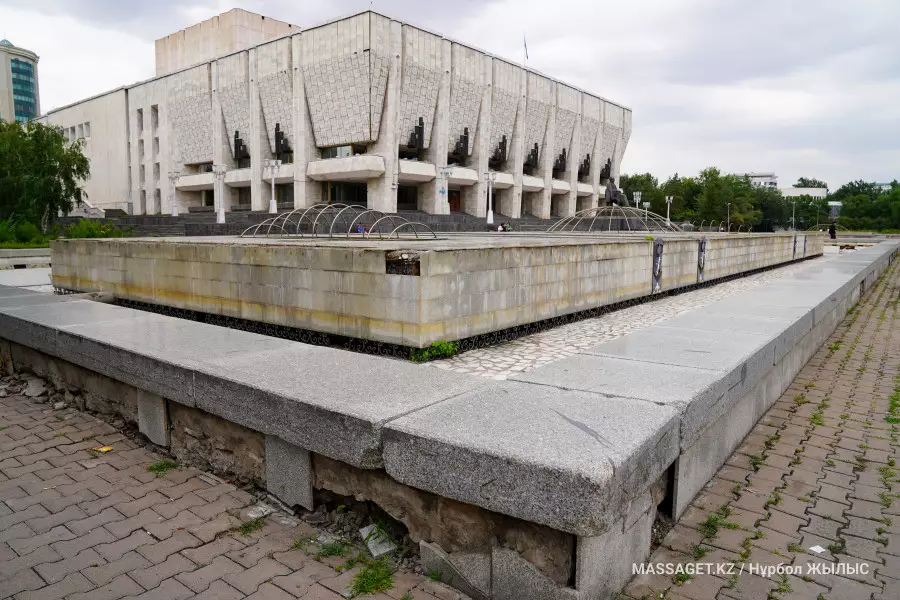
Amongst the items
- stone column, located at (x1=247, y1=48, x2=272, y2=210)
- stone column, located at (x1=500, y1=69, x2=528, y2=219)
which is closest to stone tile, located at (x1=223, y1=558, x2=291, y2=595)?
stone column, located at (x1=247, y1=48, x2=272, y2=210)

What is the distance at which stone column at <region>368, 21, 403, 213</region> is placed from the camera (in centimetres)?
3509

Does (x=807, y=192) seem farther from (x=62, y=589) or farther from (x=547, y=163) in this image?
(x=62, y=589)

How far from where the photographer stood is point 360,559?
119 inches

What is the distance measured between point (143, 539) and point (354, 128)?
116ft

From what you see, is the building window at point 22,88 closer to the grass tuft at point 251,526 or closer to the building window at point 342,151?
the building window at point 342,151

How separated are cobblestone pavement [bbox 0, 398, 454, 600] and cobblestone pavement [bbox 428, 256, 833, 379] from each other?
234cm

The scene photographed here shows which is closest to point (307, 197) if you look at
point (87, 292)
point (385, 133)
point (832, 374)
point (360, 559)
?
point (385, 133)

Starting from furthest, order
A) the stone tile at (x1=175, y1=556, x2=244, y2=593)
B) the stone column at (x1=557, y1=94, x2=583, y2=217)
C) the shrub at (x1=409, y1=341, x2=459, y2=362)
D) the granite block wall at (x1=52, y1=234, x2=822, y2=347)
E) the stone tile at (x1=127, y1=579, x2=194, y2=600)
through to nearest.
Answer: the stone column at (x1=557, y1=94, x2=583, y2=217) < the granite block wall at (x1=52, y1=234, x2=822, y2=347) < the shrub at (x1=409, y1=341, x2=459, y2=362) < the stone tile at (x1=175, y1=556, x2=244, y2=593) < the stone tile at (x1=127, y1=579, x2=194, y2=600)

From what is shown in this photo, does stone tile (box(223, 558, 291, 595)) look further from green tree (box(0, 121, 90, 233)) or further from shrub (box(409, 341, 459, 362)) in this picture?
green tree (box(0, 121, 90, 233))

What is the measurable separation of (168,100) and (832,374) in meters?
52.8

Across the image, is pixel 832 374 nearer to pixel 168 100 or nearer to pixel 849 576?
pixel 849 576

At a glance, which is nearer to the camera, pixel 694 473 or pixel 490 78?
pixel 694 473

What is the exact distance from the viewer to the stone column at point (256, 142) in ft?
133

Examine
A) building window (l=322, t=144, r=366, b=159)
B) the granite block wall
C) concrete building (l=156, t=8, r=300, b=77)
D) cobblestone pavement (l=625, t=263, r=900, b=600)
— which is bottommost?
cobblestone pavement (l=625, t=263, r=900, b=600)
